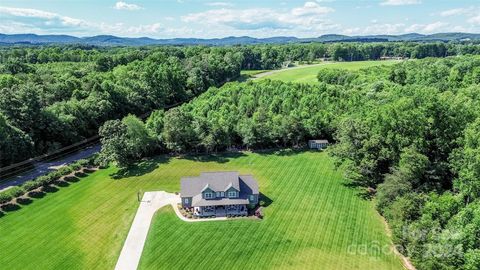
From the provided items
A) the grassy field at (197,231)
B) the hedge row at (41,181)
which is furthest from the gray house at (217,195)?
the hedge row at (41,181)

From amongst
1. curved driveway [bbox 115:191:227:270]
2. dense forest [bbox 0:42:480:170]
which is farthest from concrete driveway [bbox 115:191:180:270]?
dense forest [bbox 0:42:480:170]

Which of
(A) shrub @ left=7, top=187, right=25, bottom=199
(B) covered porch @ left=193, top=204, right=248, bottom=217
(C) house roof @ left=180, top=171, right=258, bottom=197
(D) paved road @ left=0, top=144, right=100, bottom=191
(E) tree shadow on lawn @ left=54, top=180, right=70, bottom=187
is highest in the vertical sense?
(C) house roof @ left=180, top=171, right=258, bottom=197

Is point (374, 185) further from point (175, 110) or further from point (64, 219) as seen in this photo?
point (64, 219)

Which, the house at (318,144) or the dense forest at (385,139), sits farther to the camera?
the house at (318,144)

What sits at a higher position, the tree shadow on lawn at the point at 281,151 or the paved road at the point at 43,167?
the paved road at the point at 43,167

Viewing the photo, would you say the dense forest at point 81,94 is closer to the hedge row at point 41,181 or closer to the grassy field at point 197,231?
the hedge row at point 41,181

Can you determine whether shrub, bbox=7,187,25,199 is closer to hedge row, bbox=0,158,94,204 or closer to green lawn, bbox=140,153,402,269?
hedge row, bbox=0,158,94,204
